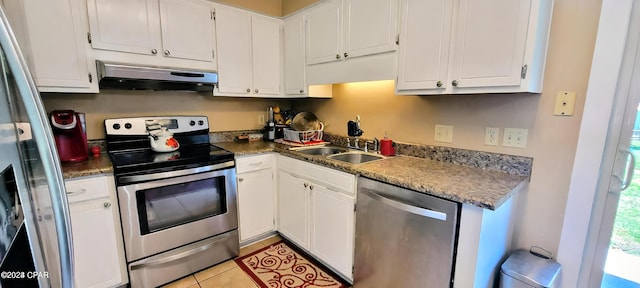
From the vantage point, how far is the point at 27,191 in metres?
0.67

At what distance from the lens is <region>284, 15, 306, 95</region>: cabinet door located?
2436 mm

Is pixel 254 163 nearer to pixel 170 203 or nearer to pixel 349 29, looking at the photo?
pixel 170 203

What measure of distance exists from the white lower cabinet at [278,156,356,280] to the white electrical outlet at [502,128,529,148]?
914 millimetres

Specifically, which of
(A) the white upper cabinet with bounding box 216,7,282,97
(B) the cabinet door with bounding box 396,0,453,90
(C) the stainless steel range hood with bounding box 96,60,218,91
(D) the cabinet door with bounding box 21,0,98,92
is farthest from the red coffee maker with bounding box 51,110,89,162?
(B) the cabinet door with bounding box 396,0,453,90

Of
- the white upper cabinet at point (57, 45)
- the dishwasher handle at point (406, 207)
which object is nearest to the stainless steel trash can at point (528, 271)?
the dishwasher handle at point (406, 207)

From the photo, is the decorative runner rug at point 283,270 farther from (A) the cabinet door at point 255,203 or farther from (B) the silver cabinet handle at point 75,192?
(B) the silver cabinet handle at point 75,192

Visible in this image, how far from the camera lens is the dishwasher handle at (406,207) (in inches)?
50.3

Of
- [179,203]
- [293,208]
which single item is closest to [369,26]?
[293,208]

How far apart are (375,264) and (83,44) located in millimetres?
2328

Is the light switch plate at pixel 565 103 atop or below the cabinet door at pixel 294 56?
below

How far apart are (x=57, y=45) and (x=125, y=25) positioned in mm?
404

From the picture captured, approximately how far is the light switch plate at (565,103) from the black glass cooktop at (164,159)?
6.70 feet

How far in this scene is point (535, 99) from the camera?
1463mm

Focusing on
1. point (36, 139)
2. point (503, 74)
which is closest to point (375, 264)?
point (503, 74)
